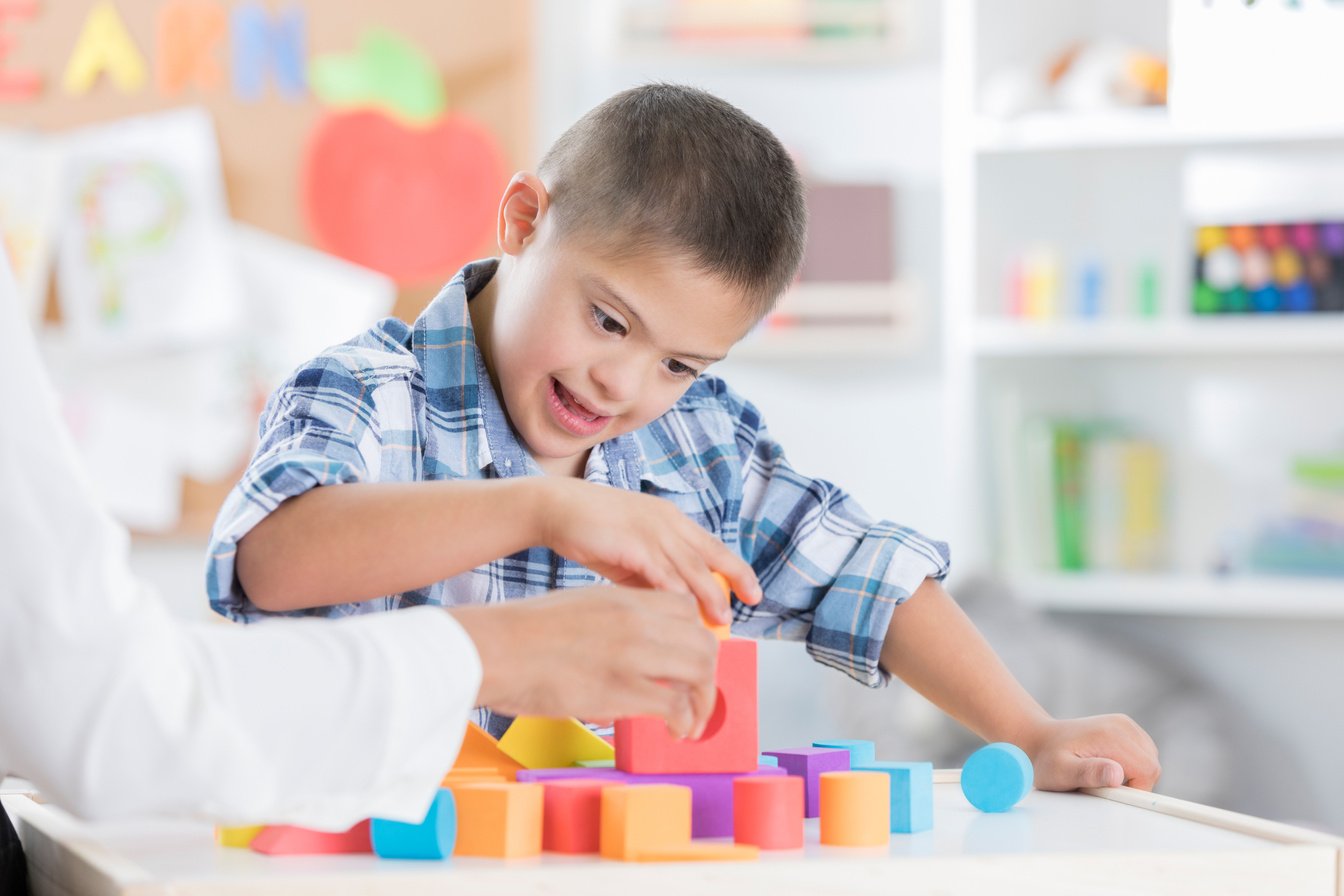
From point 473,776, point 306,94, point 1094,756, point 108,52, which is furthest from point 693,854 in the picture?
point 108,52

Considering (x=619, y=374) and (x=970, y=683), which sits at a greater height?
(x=619, y=374)

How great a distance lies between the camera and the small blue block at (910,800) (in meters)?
0.67

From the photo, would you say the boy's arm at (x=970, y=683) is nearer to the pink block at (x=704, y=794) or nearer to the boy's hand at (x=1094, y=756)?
the boy's hand at (x=1094, y=756)

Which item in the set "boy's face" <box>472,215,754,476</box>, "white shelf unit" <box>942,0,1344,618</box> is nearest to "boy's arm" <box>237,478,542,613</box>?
"boy's face" <box>472,215,754,476</box>

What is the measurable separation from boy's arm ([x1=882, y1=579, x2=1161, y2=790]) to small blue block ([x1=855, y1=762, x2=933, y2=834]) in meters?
0.20

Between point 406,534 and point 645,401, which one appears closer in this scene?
point 406,534

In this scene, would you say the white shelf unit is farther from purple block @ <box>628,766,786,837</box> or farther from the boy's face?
purple block @ <box>628,766,786,837</box>

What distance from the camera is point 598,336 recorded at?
0.89 m

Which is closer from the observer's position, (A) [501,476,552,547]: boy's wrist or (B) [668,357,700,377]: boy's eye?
(A) [501,476,552,547]: boy's wrist

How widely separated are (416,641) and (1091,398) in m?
2.06

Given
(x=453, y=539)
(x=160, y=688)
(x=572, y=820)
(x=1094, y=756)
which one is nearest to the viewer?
(x=160, y=688)

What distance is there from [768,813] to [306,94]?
6.34ft

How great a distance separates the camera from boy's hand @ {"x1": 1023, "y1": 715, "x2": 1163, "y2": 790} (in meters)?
0.83

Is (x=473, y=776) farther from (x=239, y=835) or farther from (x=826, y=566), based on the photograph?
(x=826, y=566)
